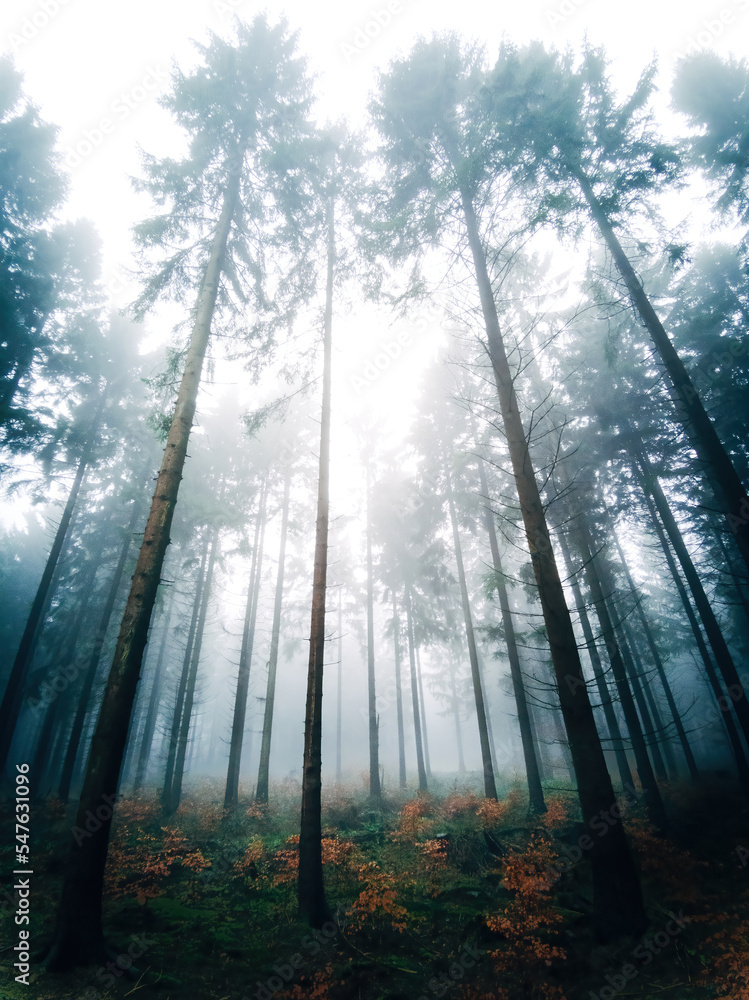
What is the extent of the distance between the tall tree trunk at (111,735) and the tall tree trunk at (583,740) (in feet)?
19.4

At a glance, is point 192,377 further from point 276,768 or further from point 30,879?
point 276,768

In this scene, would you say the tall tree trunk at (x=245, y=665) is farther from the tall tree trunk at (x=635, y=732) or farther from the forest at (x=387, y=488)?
the tall tree trunk at (x=635, y=732)

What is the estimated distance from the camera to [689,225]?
948cm

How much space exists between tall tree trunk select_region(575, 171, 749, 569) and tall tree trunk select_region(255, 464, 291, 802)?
14.0 metres

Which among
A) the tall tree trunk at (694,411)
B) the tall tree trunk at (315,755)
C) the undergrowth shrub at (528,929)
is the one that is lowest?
the undergrowth shrub at (528,929)

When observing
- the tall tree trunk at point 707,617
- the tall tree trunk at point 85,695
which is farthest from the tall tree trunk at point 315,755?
the tall tree trunk at point 85,695

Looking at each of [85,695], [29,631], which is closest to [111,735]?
[29,631]

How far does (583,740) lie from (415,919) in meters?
4.52

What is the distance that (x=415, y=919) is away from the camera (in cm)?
632

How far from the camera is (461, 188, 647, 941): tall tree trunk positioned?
466cm

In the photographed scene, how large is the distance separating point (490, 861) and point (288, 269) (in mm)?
15905

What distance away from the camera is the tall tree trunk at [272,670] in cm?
1483

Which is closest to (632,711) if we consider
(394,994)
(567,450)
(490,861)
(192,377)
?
(490,861)

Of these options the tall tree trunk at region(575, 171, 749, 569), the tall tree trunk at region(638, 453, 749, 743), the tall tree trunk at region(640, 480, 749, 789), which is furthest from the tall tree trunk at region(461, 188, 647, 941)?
the tall tree trunk at region(640, 480, 749, 789)
